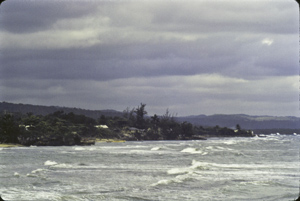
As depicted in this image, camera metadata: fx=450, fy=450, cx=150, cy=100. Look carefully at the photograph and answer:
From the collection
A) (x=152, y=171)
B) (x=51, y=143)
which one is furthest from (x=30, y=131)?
(x=152, y=171)

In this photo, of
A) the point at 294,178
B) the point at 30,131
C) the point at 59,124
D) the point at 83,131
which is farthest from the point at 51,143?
the point at 294,178

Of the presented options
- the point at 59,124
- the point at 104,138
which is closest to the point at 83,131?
the point at 104,138

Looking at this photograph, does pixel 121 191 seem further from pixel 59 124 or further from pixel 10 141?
pixel 59 124

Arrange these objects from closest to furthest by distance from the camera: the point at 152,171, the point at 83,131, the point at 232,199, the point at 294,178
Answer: the point at 232,199, the point at 294,178, the point at 152,171, the point at 83,131

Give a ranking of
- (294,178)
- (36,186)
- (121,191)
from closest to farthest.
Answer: (121,191)
(36,186)
(294,178)

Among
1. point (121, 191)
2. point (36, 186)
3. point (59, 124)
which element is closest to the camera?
point (121, 191)

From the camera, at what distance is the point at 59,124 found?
480 ft

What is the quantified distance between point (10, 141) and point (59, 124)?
29.8 metres

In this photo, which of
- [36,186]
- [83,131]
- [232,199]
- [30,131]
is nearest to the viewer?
[232,199]

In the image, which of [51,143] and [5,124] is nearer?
[5,124]

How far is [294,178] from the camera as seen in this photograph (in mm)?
31406

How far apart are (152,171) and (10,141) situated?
88064 mm

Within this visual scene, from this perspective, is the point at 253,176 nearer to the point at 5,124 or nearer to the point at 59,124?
the point at 5,124

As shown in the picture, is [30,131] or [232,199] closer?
[232,199]
